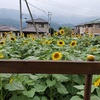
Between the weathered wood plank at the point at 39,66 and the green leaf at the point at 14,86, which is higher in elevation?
the weathered wood plank at the point at 39,66

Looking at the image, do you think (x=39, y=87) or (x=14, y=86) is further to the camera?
(x=39, y=87)

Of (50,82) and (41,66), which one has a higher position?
(41,66)

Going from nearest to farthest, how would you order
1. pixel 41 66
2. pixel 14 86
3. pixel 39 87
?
pixel 41 66 → pixel 14 86 → pixel 39 87

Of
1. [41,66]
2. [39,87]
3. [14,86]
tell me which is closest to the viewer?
[41,66]

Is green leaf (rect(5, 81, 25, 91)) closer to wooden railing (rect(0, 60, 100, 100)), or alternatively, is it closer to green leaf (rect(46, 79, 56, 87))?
green leaf (rect(46, 79, 56, 87))

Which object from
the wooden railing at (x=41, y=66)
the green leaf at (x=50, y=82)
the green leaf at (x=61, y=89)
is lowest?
the green leaf at (x=61, y=89)

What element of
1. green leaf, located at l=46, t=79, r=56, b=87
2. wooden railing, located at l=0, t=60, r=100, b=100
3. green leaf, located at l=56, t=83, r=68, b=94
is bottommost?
green leaf, located at l=56, t=83, r=68, b=94

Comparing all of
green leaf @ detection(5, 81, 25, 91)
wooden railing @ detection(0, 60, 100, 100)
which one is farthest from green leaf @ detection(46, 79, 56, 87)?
wooden railing @ detection(0, 60, 100, 100)

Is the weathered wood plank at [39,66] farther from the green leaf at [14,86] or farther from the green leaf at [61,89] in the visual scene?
the green leaf at [61,89]

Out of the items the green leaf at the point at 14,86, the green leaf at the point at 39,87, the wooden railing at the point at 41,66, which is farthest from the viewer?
the green leaf at the point at 39,87

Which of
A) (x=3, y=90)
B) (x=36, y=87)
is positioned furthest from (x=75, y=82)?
(x=3, y=90)

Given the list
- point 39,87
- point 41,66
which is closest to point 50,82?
point 39,87

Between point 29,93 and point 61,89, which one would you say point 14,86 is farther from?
point 61,89

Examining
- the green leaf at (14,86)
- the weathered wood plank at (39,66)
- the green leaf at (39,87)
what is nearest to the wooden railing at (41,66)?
the weathered wood plank at (39,66)
